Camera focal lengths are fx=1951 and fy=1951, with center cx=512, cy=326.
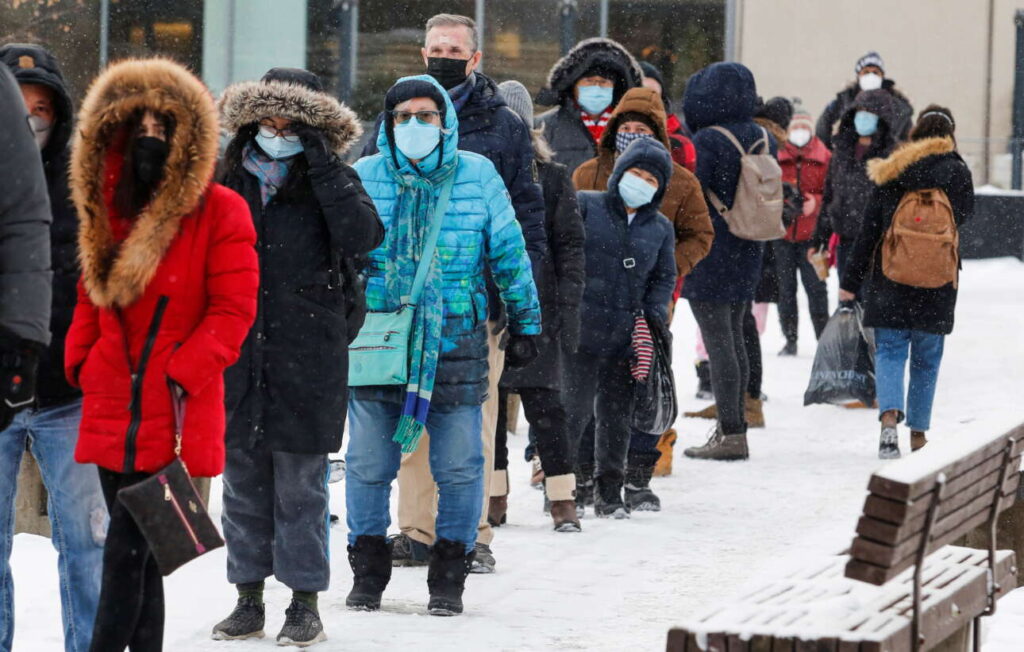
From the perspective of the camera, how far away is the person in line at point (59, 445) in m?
5.18

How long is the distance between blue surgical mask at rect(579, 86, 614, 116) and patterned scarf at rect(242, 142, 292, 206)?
3690 mm

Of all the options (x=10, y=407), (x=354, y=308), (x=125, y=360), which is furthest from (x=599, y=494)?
(x=10, y=407)

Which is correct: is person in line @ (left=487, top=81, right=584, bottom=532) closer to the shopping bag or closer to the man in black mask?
the man in black mask

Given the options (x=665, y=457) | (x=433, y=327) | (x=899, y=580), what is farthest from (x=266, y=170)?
(x=665, y=457)

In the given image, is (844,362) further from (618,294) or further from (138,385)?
(138,385)

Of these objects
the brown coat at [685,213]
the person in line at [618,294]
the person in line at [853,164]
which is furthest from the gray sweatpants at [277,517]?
the person in line at [853,164]

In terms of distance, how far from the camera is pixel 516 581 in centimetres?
717

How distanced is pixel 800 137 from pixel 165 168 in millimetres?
10634

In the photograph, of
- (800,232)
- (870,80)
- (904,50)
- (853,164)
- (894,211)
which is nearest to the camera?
(894,211)

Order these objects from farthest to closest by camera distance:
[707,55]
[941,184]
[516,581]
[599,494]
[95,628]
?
[707,55] → [941,184] → [599,494] → [516,581] → [95,628]

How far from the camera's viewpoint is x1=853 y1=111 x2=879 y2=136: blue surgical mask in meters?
12.8

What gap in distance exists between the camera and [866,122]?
1284 centimetres

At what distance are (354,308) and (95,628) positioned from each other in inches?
59.3

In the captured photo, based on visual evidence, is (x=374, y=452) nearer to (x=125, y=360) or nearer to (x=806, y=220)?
(x=125, y=360)
